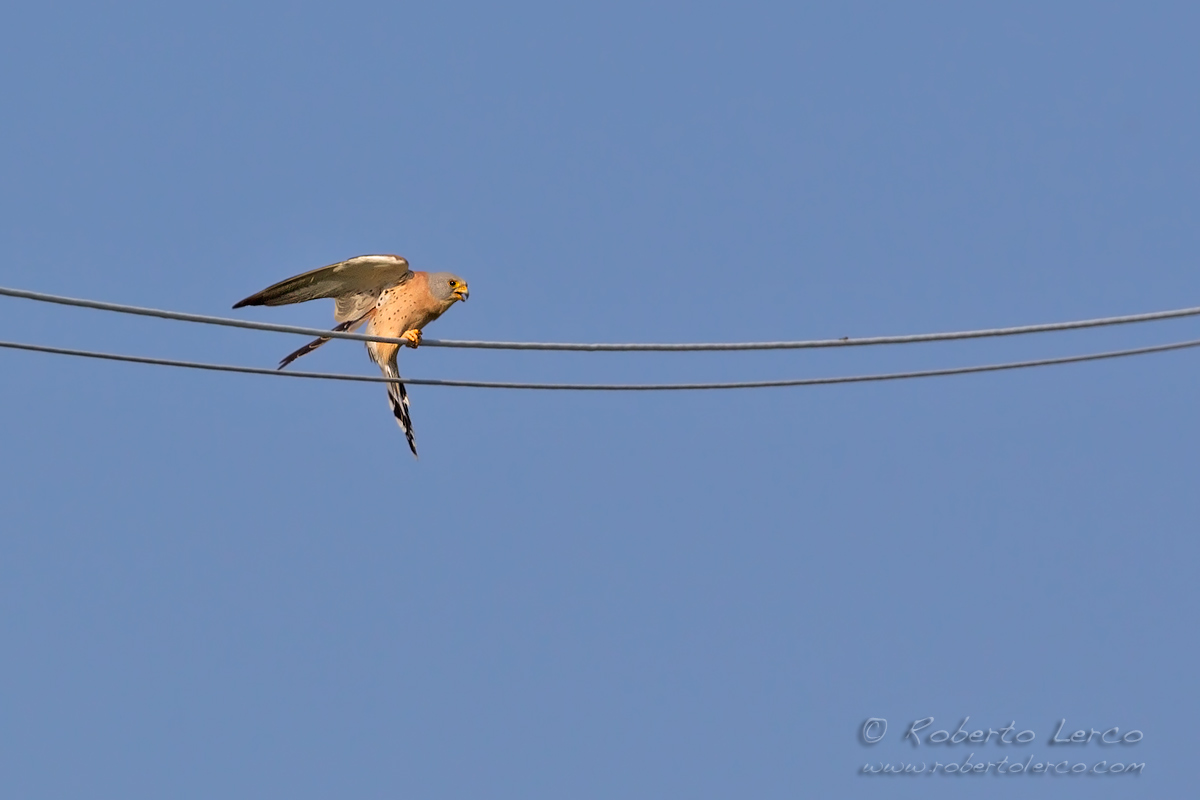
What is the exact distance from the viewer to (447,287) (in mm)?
10039

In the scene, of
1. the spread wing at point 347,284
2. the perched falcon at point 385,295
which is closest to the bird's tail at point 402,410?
the perched falcon at point 385,295

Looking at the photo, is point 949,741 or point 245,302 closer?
point 245,302

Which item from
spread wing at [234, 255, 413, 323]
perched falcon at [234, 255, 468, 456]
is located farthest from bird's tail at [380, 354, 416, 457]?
spread wing at [234, 255, 413, 323]

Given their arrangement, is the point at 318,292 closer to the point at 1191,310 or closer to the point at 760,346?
the point at 760,346

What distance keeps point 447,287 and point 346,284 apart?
683 mm

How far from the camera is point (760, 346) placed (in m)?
6.89

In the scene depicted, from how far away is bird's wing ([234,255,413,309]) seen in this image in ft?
30.8

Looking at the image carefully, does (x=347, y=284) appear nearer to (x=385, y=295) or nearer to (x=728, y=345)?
(x=385, y=295)

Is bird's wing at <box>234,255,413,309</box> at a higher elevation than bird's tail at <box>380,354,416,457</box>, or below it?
higher

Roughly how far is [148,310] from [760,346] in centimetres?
270

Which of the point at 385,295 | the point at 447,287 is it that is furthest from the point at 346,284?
the point at 447,287

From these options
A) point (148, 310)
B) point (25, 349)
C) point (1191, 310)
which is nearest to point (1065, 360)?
point (1191, 310)

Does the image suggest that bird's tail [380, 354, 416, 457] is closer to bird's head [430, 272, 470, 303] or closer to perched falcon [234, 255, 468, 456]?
perched falcon [234, 255, 468, 456]

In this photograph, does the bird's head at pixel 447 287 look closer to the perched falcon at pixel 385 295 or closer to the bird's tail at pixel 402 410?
the perched falcon at pixel 385 295
